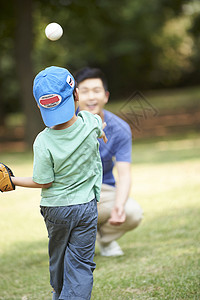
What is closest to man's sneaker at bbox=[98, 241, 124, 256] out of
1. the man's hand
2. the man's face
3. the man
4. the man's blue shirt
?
the man

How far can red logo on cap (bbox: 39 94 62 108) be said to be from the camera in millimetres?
2543

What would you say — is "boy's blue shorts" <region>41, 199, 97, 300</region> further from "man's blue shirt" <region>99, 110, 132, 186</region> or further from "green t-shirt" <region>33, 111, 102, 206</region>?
"man's blue shirt" <region>99, 110, 132, 186</region>

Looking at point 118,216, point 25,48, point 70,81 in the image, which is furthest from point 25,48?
point 70,81

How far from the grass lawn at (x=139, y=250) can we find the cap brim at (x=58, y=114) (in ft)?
4.53

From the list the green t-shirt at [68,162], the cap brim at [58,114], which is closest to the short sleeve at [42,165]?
the green t-shirt at [68,162]

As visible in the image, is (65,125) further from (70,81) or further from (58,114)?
(70,81)

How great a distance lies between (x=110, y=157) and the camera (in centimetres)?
422

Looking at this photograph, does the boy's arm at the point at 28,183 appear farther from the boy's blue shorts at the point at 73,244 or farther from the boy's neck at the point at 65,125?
the boy's neck at the point at 65,125

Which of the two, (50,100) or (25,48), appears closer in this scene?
(50,100)

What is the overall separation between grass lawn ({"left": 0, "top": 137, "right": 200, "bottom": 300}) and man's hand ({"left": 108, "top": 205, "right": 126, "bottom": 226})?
1.23 feet

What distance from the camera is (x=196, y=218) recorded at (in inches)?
213

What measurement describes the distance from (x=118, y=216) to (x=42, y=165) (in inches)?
61.5

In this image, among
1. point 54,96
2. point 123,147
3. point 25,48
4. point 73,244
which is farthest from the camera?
point 25,48

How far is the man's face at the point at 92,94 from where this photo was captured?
4121 mm
